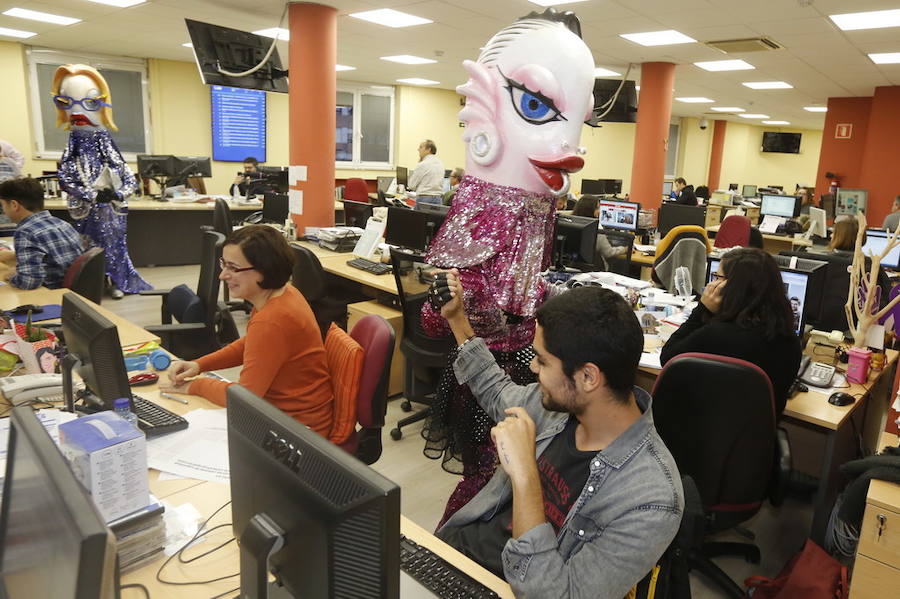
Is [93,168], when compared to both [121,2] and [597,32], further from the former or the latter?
[597,32]

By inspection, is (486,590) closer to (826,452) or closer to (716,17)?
(826,452)

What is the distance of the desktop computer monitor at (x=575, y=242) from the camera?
411 cm

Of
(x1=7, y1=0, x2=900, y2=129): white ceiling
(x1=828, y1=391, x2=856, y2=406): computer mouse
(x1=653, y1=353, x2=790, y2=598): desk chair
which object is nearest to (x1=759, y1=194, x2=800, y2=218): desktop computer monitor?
(x1=7, y1=0, x2=900, y2=129): white ceiling

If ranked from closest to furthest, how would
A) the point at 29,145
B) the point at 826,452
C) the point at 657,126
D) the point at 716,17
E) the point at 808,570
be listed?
1. the point at 808,570
2. the point at 826,452
3. the point at 716,17
4. the point at 657,126
5. the point at 29,145

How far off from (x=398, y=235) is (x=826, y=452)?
3129mm

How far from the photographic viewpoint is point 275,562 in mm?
1001

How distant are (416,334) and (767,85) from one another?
8.51 metres

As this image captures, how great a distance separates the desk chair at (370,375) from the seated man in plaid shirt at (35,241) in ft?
7.33

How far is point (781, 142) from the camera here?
685 inches

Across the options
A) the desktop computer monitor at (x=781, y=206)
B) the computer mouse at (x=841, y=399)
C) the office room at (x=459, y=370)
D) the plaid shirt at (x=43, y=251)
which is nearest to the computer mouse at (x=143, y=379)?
the office room at (x=459, y=370)

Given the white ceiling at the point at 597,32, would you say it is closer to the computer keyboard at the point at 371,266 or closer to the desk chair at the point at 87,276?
the computer keyboard at the point at 371,266

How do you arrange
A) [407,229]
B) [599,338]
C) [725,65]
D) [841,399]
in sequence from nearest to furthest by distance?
[599,338], [841,399], [407,229], [725,65]

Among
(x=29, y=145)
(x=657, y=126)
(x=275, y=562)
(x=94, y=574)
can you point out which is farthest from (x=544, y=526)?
(x=29, y=145)

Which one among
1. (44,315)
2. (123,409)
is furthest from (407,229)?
(123,409)
